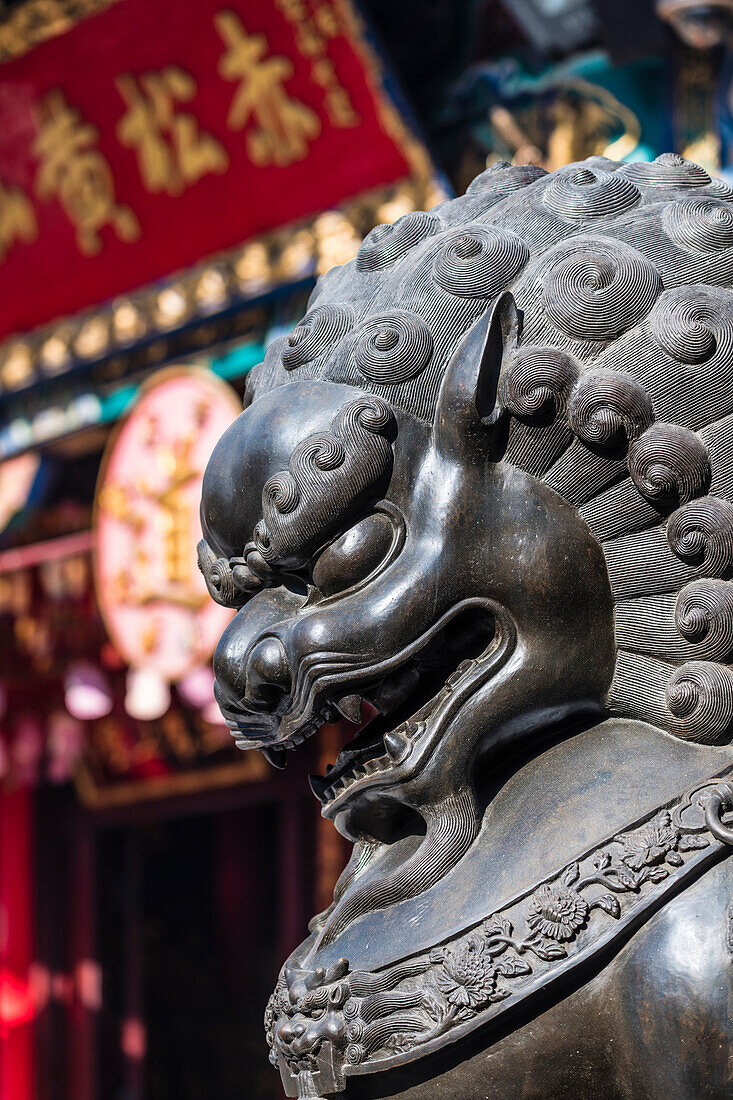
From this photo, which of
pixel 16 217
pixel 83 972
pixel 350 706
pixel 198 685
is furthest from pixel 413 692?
pixel 83 972

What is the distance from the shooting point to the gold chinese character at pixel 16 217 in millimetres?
4664

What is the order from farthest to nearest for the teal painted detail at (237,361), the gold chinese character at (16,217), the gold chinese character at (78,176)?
the gold chinese character at (16,217)
the gold chinese character at (78,176)
the teal painted detail at (237,361)

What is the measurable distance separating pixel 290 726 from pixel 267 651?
0.18 ft

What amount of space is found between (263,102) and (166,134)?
394 millimetres

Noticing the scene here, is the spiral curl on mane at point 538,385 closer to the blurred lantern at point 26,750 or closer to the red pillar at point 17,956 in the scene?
the blurred lantern at point 26,750

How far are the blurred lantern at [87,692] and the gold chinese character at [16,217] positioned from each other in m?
1.51

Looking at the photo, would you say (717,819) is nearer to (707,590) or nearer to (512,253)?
(707,590)

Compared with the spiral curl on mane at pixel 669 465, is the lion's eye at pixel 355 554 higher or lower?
lower

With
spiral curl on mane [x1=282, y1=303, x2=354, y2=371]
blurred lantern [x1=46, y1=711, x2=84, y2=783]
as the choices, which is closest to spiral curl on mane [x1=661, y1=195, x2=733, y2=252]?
spiral curl on mane [x1=282, y1=303, x2=354, y2=371]

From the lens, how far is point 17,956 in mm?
5926

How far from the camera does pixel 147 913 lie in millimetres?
5766

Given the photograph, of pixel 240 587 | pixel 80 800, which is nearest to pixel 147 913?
pixel 80 800

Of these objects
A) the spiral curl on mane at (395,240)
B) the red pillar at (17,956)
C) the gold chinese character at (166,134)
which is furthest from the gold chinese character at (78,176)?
the spiral curl on mane at (395,240)

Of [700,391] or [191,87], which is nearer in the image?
[700,391]
